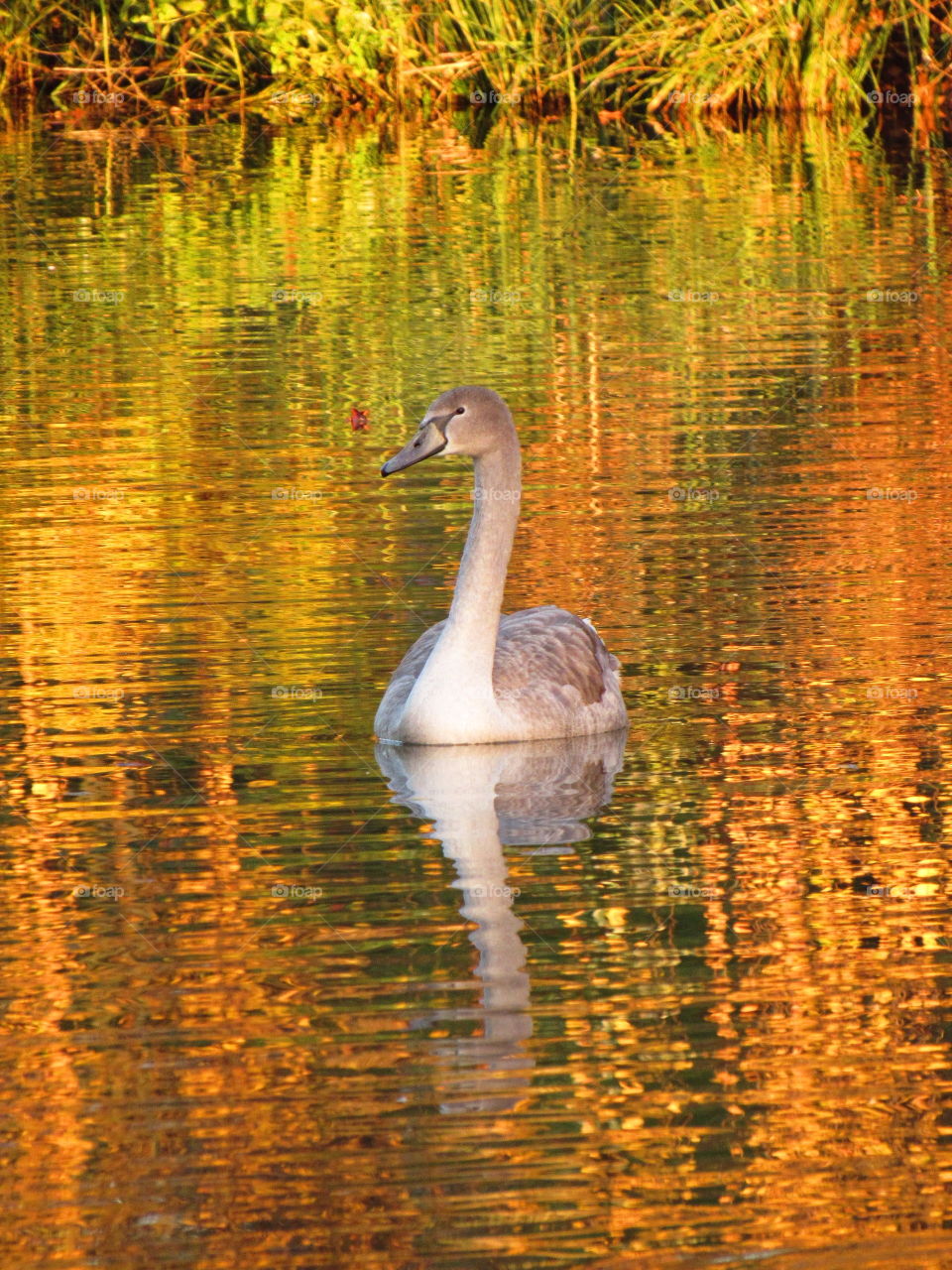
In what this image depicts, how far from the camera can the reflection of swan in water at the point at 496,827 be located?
5.98 metres

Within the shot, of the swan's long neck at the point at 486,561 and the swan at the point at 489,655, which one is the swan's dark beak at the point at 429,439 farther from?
the swan's long neck at the point at 486,561

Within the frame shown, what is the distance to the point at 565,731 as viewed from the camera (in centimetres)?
912

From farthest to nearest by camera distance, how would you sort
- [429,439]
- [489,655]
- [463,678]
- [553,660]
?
[429,439], [553,660], [489,655], [463,678]

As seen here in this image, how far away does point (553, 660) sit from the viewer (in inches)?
362

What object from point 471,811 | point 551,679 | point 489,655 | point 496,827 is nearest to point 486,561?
point 489,655

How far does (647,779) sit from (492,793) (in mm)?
550

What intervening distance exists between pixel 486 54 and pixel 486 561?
24060 mm

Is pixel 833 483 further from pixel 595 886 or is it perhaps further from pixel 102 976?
pixel 102 976

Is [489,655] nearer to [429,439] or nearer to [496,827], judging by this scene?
[429,439]

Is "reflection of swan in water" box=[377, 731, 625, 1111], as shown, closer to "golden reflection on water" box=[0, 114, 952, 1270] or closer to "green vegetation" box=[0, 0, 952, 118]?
"golden reflection on water" box=[0, 114, 952, 1270]

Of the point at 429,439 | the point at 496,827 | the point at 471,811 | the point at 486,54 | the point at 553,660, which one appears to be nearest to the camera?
the point at 496,827

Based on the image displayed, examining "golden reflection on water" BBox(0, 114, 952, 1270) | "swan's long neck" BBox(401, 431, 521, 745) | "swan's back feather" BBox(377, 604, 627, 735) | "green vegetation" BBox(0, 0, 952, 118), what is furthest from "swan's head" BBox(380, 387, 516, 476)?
"green vegetation" BBox(0, 0, 952, 118)

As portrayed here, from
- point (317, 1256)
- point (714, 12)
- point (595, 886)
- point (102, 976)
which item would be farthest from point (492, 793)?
point (714, 12)

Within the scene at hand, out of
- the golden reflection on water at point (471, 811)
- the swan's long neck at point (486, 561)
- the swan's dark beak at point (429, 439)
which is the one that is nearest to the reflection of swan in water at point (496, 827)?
the golden reflection on water at point (471, 811)
